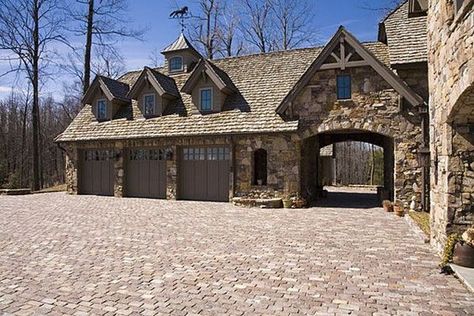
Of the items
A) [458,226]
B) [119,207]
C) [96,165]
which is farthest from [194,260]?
[96,165]

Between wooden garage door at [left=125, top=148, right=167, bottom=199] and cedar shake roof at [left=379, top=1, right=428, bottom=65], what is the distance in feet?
33.4

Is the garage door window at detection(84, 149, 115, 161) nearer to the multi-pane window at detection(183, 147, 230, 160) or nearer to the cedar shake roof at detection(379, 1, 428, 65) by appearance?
the multi-pane window at detection(183, 147, 230, 160)

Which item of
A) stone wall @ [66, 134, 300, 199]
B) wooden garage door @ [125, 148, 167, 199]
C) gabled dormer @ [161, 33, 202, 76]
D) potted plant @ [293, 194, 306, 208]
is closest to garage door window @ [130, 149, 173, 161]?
wooden garage door @ [125, 148, 167, 199]

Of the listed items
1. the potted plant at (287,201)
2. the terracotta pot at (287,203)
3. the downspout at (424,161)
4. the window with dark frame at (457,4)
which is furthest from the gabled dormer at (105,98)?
the window with dark frame at (457,4)

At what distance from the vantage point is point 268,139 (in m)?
14.9

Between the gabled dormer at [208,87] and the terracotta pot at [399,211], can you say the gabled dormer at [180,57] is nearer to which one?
the gabled dormer at [208,87]

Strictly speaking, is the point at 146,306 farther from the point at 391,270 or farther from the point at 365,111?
the point at 365,111

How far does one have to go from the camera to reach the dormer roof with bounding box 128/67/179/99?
691 inches

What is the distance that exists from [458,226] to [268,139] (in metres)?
9.04

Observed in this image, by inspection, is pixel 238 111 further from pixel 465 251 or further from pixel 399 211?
pixel 465 251

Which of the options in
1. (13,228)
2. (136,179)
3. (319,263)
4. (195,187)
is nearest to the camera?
(319,263)

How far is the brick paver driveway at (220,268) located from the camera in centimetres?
471

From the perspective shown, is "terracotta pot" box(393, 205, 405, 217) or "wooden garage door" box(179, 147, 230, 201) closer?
"terracotta pot" box(393, 205, 405, 217)

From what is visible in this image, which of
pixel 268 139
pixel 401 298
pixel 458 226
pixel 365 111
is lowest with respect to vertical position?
pixel 401 298
